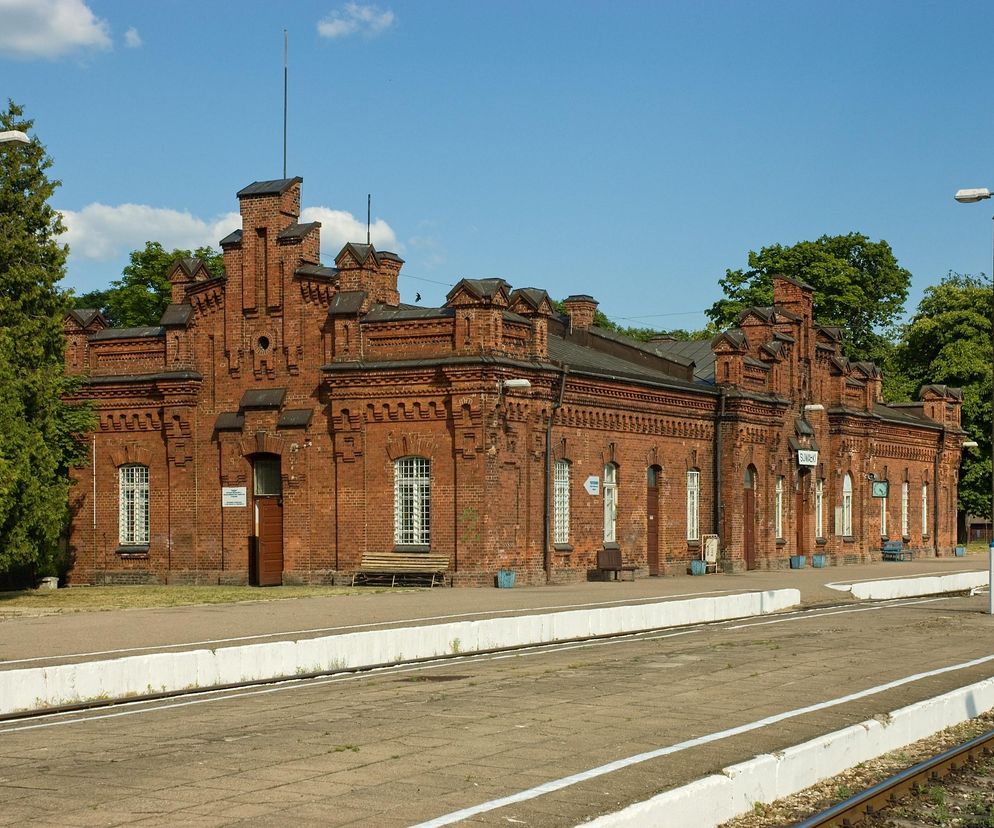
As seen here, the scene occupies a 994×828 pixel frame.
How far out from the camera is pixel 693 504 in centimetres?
4047

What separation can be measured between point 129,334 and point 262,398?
15.6 ft

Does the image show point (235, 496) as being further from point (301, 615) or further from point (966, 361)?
point (966, 361)

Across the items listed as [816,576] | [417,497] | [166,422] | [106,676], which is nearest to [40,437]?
[166,422]

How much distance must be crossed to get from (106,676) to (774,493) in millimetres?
32335

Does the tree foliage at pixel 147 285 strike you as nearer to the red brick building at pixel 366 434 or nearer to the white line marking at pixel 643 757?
the red brick building at pixel 366 434

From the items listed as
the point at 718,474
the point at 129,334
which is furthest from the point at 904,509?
the point at 129,334

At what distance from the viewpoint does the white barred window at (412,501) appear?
32.5 m

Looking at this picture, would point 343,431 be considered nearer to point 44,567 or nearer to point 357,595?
point 357,595

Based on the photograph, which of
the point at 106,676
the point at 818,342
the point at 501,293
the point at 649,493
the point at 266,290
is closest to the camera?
the point at 106,676

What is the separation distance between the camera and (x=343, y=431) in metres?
33.1

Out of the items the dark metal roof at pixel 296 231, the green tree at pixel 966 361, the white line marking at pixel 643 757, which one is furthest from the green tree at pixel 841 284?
the white line marking at pixel 643 757

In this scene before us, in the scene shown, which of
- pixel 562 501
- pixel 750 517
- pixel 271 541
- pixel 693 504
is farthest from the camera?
pixel 750 517

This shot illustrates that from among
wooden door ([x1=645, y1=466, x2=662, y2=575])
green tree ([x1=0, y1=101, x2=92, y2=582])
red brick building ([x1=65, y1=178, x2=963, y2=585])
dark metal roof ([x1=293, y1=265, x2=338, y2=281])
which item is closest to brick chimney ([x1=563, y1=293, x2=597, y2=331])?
red brick building ([x1=65, y1=178, x2=963, y2=585])

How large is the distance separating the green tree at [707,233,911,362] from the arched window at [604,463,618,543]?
110ft
